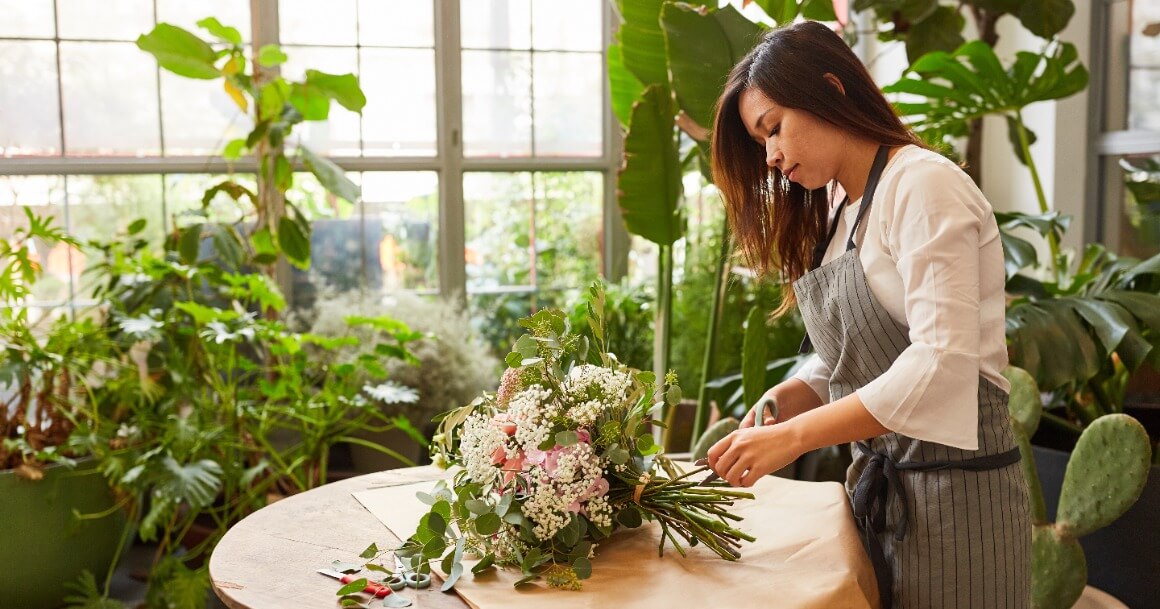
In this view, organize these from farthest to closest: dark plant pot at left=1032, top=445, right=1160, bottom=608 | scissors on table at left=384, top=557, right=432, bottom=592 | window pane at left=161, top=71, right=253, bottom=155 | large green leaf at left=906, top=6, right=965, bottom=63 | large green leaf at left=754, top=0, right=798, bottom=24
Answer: window pane at left=161, top=71, right=253, bottom=155
large green leaf at left=906, top=6, right=965, bottom=63
large green leaf at left=754, top=0, right=798, bottom=24
dark plant pot at left=1032, top=445, right=1160, bottom=608
scissors on table at left=384, top=557, right=432, bottom=592

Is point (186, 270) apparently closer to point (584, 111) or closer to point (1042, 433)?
point (584, 111)

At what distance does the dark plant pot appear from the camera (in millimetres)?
2361

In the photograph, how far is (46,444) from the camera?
9.66ft

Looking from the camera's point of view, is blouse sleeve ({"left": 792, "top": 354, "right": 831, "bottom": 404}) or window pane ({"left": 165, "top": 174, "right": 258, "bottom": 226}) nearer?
blouse sleeve ({"left": 792, "top": 354, "right": 831, "bottom": 404})

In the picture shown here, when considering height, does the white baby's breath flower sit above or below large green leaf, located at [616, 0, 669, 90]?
below

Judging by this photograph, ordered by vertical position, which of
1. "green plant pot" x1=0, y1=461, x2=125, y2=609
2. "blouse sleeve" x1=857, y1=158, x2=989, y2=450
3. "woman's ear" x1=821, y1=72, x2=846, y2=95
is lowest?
"green plant pot" x1=0, y1=461, x2=125, y2=609

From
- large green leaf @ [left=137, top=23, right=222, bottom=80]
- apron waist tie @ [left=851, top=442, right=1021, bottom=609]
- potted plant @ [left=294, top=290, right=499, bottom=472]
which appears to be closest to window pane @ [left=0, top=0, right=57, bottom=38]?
large green leaf @ [left=137, top=23, right=222, bottom=80]

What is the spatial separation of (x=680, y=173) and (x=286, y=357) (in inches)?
63.1

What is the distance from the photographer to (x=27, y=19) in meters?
3.45

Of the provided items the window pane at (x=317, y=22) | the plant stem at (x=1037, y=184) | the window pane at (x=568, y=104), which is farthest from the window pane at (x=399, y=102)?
the plant stem at (x=1037, y=184)

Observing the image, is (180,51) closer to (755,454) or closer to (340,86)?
(340,86)

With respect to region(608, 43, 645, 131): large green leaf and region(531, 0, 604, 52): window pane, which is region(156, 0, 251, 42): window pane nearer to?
region(531, 0, 604, 52): window pane

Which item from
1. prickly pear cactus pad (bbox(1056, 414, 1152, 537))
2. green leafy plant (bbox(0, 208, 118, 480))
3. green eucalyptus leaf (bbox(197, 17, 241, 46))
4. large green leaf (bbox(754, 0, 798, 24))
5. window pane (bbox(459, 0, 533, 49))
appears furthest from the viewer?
window pane (bbox(459, 0, 533, 49))

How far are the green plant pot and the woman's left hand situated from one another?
2199 millimetres
